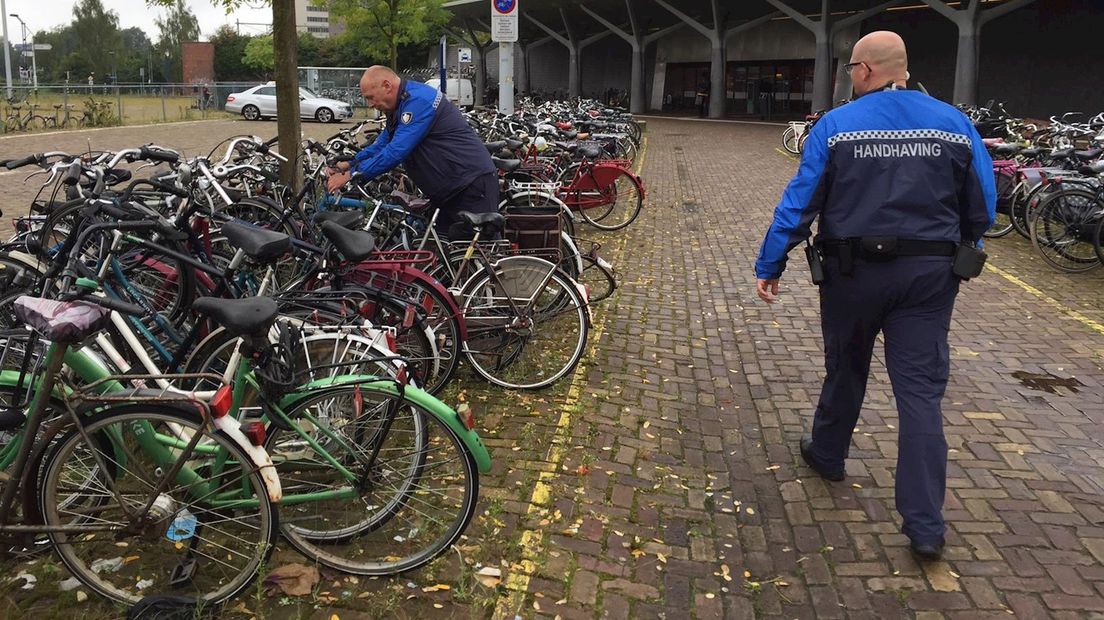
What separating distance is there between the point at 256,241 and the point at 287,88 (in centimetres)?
426

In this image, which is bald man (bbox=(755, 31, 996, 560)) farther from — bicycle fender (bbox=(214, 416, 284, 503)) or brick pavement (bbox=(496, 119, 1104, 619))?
bicycle fender (bbox=(214, 416, 284, 503))

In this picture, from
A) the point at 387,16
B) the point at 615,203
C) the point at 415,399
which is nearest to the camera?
the point at 415,399

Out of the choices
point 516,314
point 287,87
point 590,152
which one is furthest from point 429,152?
point 590,152

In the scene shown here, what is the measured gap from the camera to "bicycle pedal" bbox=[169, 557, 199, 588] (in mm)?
2744

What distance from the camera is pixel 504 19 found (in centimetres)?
1066

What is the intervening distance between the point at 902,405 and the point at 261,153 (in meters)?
6.00

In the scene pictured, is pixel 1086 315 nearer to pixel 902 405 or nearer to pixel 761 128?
pixel 902 405

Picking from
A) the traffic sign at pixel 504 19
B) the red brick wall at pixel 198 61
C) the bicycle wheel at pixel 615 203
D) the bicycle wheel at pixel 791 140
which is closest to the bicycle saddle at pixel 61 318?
the bicycle wheel at pixel 615 203

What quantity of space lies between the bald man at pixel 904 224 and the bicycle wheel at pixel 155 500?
2.24 metres

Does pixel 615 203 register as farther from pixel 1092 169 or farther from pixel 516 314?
pixel 516 314

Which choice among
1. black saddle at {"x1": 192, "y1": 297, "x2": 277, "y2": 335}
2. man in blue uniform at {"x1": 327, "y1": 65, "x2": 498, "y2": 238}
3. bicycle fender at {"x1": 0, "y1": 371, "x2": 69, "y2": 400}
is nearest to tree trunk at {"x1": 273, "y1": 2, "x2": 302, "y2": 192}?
man in blue uniform at {"x1": 327, "y1": 65, "x2": 498, "y2": 238}

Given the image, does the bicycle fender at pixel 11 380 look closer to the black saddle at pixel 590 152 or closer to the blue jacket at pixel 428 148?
the blue jacket at pixel 428 148

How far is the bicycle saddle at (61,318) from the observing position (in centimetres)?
237

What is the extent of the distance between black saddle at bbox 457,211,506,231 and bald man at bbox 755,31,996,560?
73.7 inches
